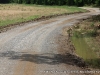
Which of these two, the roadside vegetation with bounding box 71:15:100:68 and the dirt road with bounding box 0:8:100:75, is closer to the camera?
the dirt road with bounding box 0:8:100:75

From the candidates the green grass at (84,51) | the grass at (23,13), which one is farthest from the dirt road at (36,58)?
the grass at (23,13)

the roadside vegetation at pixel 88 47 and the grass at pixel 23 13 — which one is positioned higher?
the roadside vegetation at pixel 88 47

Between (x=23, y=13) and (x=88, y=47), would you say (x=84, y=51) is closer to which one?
(x=88, y=47)

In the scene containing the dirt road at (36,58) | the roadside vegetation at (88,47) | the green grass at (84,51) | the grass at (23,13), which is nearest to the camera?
the dirt road at (36,58)

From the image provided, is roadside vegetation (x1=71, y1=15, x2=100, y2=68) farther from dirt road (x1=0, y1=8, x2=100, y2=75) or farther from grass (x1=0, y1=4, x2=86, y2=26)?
grass (x1=0, y1=4, x2=86, y2=26)

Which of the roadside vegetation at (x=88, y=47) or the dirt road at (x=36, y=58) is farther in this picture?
the roadside vegetation at (x=88, y=47)

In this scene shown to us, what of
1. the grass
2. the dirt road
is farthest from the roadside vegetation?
the grass

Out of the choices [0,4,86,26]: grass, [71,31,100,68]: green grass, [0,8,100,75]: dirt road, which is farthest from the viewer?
[0,4,86,26]: grass

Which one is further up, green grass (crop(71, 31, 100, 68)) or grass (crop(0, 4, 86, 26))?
green grass (crop(71, 31, 100, 68))

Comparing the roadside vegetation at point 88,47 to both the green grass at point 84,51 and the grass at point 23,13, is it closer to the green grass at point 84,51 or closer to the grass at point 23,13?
the green grass at point 84,51

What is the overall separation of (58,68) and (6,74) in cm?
243

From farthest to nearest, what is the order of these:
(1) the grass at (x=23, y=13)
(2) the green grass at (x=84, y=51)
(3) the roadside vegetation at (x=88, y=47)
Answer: (1) the grass at (x=23, y=13) → (3) the roadside vegetation at (x=88, y=47) → (2) the green grass at (x=84, y=51)

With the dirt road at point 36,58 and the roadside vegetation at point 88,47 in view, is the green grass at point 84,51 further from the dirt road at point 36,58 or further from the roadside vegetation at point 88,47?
the dirt road at point 36,58

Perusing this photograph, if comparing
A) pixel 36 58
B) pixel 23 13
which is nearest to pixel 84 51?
pixel 36 58
